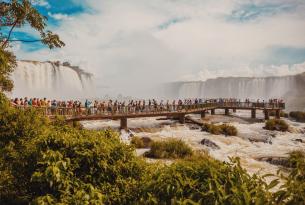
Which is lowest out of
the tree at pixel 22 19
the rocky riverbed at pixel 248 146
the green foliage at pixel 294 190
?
the rocky riverbed at pixel 248 146

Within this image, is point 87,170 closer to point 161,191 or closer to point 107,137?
point 107,137

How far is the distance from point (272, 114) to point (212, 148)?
133ft

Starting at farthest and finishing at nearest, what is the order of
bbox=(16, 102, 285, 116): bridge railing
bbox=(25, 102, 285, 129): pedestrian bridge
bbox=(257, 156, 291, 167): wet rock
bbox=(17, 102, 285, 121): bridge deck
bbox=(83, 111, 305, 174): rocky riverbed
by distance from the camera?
bbox=(25, 102, 285, 129): pedestrian bridge → bbox=(17, 102, 285, 121): bridge deck → bbox=(16, 102, 285, 116): bridge railing → bbox=(83, 111, 305, 174): rocky riverbed → bbox=(257, 156, 291, 167): wet rock

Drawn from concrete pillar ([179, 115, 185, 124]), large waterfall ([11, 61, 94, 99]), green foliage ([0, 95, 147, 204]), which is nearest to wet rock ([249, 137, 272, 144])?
concrete pillar ([179, 115, 185, 124])

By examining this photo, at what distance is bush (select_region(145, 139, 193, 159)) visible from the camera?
1855 cm

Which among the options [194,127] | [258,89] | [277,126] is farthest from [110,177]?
[258,89]

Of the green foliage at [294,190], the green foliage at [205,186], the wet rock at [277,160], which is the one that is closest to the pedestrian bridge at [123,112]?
the wet rock at [277,160]

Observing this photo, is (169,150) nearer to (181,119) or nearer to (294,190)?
(294,190)

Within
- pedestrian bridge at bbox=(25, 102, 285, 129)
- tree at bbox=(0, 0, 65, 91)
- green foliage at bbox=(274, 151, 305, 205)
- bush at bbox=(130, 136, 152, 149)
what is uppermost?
tree at bbox=(0, 0, 65, 91)

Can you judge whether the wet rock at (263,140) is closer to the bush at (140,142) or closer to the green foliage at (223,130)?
the green foliage at (223,130)

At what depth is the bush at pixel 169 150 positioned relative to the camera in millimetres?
18547

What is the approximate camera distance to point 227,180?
13.5ft

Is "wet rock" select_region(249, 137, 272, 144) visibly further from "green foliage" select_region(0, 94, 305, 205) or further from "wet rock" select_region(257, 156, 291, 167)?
"green foliage" select_region(0, 94, 305, 205)

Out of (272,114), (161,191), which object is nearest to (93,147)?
(161,191)
